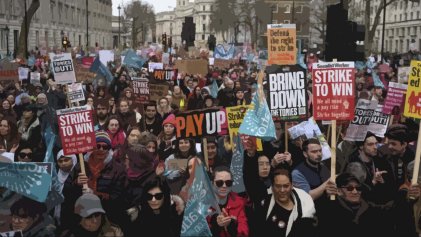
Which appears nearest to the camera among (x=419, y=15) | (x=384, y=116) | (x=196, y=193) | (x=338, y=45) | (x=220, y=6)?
(x=196, y=193)

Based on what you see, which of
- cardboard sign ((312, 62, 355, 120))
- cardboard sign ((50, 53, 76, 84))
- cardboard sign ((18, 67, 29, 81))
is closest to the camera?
cardboard sign ((312, 62, 355, 120))

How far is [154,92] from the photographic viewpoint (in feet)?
35.0

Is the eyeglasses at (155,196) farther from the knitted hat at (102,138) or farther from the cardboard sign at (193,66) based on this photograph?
the cardboard sign at (193,66)

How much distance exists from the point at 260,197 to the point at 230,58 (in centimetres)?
1727

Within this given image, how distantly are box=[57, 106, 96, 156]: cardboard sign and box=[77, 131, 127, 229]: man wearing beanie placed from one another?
0.16 metres

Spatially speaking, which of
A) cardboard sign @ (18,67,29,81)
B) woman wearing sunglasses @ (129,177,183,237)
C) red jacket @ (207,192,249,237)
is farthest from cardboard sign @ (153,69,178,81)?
red jacket @ (207,192,249,237)

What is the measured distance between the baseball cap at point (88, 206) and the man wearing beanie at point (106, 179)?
341mm

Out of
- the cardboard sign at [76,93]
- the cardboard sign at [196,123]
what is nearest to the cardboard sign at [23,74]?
the cardboard sign at [76,93]

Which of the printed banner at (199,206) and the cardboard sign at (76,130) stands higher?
the cardboard sign at (76,130)

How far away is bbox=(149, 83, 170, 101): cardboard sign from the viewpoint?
10617 millimetres

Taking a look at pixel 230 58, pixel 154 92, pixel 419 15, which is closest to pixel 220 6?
pixel 419 15

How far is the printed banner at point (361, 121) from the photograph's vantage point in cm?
769

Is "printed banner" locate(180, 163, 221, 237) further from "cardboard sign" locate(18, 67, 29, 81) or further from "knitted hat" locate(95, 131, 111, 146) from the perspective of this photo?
"cardboard sign" locate(18, 67, 29, 81)

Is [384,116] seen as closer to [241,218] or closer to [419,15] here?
[241,218]
